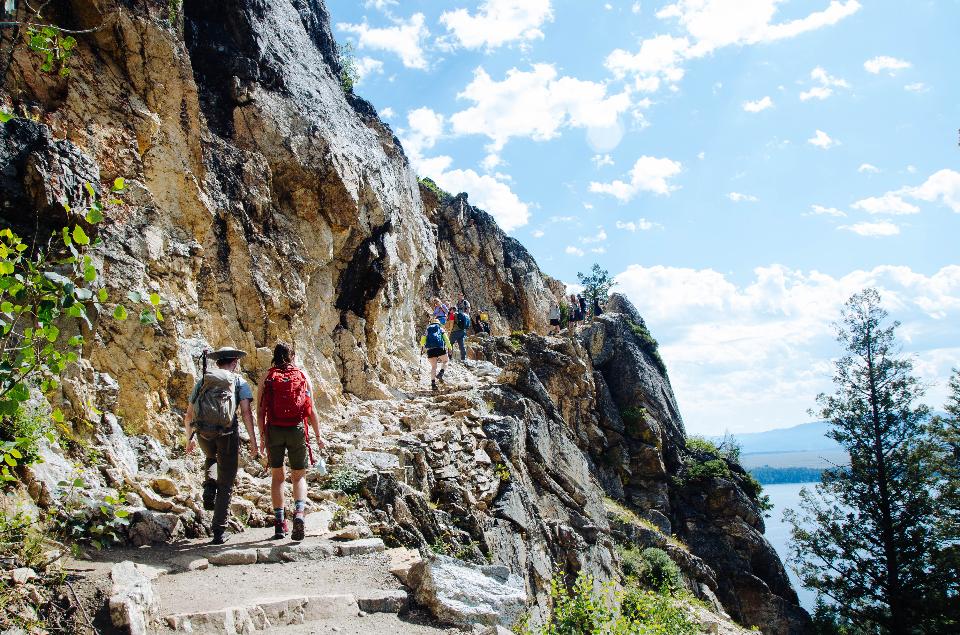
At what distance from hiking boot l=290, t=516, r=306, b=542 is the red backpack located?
3.74 feet

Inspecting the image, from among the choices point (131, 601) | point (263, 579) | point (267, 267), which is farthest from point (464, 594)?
point (267, 267)

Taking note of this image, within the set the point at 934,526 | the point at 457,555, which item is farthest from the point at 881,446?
the point at 457,555

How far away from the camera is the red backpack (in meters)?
Answer: 7.14

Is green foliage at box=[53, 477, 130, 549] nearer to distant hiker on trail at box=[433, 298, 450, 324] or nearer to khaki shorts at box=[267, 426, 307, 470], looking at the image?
khaki shorts at box=[267, 426, 307, 470]

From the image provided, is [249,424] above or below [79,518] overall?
above

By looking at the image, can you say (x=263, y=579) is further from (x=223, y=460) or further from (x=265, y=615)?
(x=223, y=460)

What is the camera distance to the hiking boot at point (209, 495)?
740 centimetres

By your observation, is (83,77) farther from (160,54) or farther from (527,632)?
(527,632)

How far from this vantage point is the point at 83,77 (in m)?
9.85

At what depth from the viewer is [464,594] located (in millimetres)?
5719

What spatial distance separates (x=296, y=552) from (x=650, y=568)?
56.3ft

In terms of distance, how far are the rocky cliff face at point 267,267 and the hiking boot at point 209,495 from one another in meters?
0.18

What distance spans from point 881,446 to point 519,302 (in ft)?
76.0

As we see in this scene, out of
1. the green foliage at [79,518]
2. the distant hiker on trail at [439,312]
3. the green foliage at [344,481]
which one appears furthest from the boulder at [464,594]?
the distant hiker on trail at [439,312]
